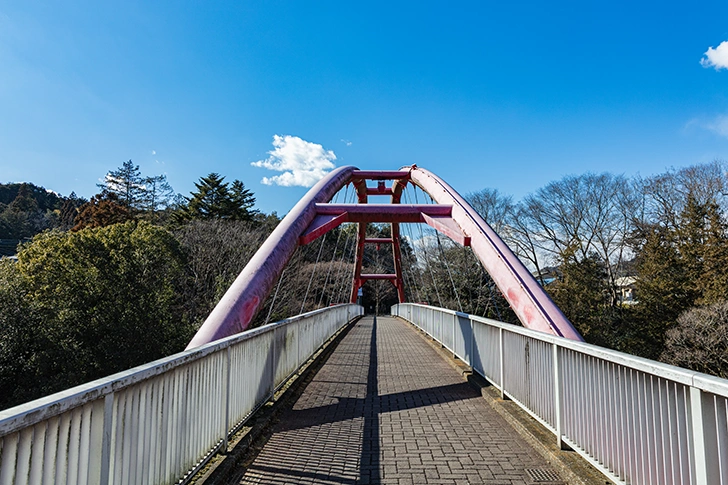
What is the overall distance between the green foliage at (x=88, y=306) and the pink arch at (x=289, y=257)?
11.5 metres

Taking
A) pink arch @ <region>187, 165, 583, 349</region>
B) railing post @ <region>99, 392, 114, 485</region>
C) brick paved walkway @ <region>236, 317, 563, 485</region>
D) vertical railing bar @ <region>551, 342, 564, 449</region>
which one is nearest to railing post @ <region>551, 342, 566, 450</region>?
vertical railing bar @ <region>551, 342, 564, 449</region>

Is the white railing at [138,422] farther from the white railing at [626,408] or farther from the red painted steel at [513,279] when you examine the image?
the red painted steel at [513,279]

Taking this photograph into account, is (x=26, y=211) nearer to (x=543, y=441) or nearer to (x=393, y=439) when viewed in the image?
(x=393, y=439)

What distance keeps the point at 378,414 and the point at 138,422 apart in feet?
11.0

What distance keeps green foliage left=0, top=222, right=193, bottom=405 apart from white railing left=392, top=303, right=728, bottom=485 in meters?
16.5

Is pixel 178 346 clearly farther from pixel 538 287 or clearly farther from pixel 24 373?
pixel 538 287

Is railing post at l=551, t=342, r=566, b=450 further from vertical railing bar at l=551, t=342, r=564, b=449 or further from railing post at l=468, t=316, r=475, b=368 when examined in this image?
railing post at l=468, t=316, r=475, b=368

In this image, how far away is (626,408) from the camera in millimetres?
2783

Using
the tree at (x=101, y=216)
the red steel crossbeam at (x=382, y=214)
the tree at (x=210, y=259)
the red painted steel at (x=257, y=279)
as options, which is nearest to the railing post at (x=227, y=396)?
the red painted steel at (x=257, y=279)

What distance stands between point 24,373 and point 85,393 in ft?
56.7

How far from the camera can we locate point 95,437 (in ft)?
6.74

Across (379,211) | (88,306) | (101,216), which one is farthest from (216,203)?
(379,211)

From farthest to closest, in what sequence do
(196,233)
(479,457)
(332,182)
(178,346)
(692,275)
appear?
1. (196,233)
2. (692,275)
3. (178,346)
4. (332,182)
5. (479,457)

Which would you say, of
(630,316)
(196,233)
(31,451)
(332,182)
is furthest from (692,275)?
(31,451)
